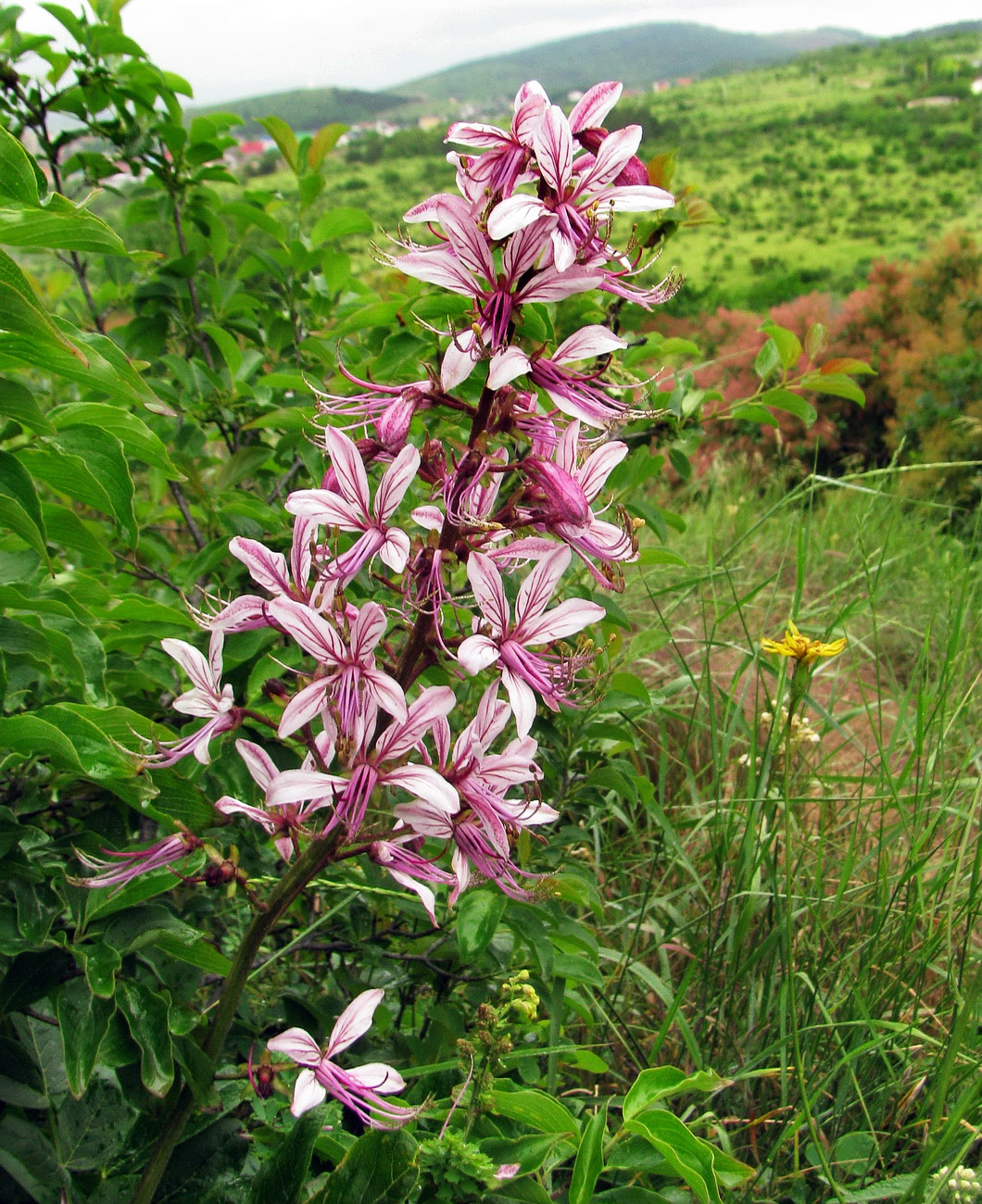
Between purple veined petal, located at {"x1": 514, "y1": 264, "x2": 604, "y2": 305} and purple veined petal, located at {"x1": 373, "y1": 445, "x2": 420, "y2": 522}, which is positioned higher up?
purple veined petal, located at {"x1": 514, "y1": 264, "x2": 604, "y2": 305}

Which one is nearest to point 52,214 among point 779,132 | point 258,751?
point 258,751

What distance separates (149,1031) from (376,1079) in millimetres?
297

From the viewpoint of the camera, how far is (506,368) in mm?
998

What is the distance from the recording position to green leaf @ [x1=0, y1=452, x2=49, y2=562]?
1015 millimetres

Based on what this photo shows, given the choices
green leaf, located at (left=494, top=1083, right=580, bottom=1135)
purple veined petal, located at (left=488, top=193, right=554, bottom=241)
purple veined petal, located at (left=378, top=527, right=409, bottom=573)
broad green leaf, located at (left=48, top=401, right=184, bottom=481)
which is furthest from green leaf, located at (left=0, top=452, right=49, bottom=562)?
green leaf, located at (left=494, top=1083, right=580, bottom=1135)

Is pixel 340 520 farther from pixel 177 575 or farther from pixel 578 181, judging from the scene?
pixel 177 575

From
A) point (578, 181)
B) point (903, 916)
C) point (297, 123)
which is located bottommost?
point (903, 916)

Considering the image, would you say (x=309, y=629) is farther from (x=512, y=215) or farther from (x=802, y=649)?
(x=802, y=649)

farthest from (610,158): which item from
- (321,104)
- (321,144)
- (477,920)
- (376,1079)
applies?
(321,104)

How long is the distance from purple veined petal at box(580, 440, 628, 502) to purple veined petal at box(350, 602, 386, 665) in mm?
330

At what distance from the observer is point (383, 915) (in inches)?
69.8

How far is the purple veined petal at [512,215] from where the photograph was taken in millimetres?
948

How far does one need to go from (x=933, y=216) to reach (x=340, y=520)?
3818 centimetres

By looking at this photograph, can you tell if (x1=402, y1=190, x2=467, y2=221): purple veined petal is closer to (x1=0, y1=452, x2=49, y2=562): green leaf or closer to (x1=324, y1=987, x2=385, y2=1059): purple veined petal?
(x1=0, y1=452, x2=49, y2=562): green leaf
